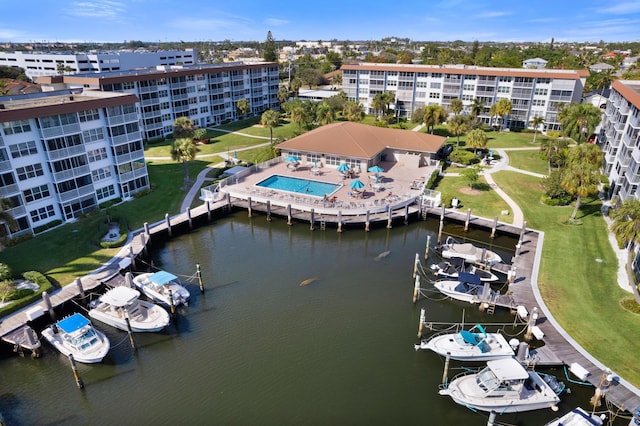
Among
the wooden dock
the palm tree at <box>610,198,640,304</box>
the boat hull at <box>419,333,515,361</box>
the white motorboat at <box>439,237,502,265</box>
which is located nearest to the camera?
the wooden dock

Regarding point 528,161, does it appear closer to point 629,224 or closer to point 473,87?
point 473,87

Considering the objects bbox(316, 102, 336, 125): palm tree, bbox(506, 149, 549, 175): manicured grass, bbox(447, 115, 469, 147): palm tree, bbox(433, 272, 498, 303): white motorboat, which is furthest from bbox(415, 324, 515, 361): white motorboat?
bbox(316, 102, 336, 125): palm tree

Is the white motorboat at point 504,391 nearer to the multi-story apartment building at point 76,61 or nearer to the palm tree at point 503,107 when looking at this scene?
the palm tree at point 503,107

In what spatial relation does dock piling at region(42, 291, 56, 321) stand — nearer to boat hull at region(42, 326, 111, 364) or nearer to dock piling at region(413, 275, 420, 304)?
boat hull at region(42, 326, 111, 364)

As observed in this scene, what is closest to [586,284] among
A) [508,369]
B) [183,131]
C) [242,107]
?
[508,369]

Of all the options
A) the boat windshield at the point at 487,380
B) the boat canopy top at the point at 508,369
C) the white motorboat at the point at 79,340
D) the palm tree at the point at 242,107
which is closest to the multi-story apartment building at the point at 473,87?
the palm tree at the point at 242,107
